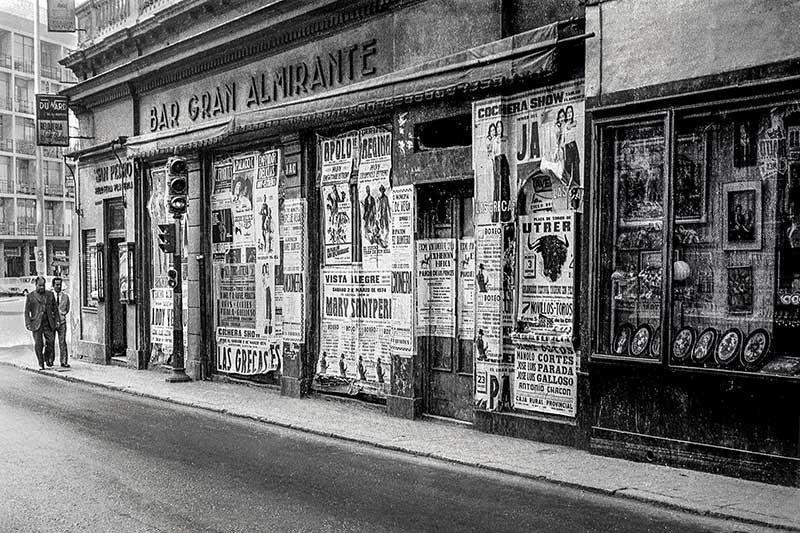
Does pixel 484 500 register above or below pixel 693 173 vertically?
below

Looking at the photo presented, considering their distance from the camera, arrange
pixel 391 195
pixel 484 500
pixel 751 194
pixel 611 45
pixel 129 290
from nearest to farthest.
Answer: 1. pixel 484 500
2. pixel 751 194
3. pixel 611 45
4. pixel 391 195
5. pixel 129 290

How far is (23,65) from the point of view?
67.1m

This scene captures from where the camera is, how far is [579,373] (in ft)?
28.8

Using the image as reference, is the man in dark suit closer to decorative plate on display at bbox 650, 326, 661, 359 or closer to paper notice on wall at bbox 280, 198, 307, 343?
paper notice on wall at bbox 280, 198, 307, 343

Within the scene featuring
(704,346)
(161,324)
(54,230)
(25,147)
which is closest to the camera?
(704,346)

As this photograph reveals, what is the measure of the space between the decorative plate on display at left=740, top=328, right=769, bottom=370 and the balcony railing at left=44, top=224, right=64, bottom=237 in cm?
6705

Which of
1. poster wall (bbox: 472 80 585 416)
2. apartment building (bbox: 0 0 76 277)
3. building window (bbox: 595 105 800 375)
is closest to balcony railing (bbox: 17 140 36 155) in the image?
apartment building (bbox: 0 0 76 277)

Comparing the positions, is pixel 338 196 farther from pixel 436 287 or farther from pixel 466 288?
pixel 466 288

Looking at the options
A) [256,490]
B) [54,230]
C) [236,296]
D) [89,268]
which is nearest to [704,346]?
[256,490]

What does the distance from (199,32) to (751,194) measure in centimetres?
1081

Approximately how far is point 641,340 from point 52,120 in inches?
624

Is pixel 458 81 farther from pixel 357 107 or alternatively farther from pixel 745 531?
pixel 745 531

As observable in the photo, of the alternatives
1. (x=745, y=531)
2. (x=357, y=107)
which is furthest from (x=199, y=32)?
(x=745, y=531)

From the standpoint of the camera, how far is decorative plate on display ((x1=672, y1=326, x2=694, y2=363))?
7.88 m
